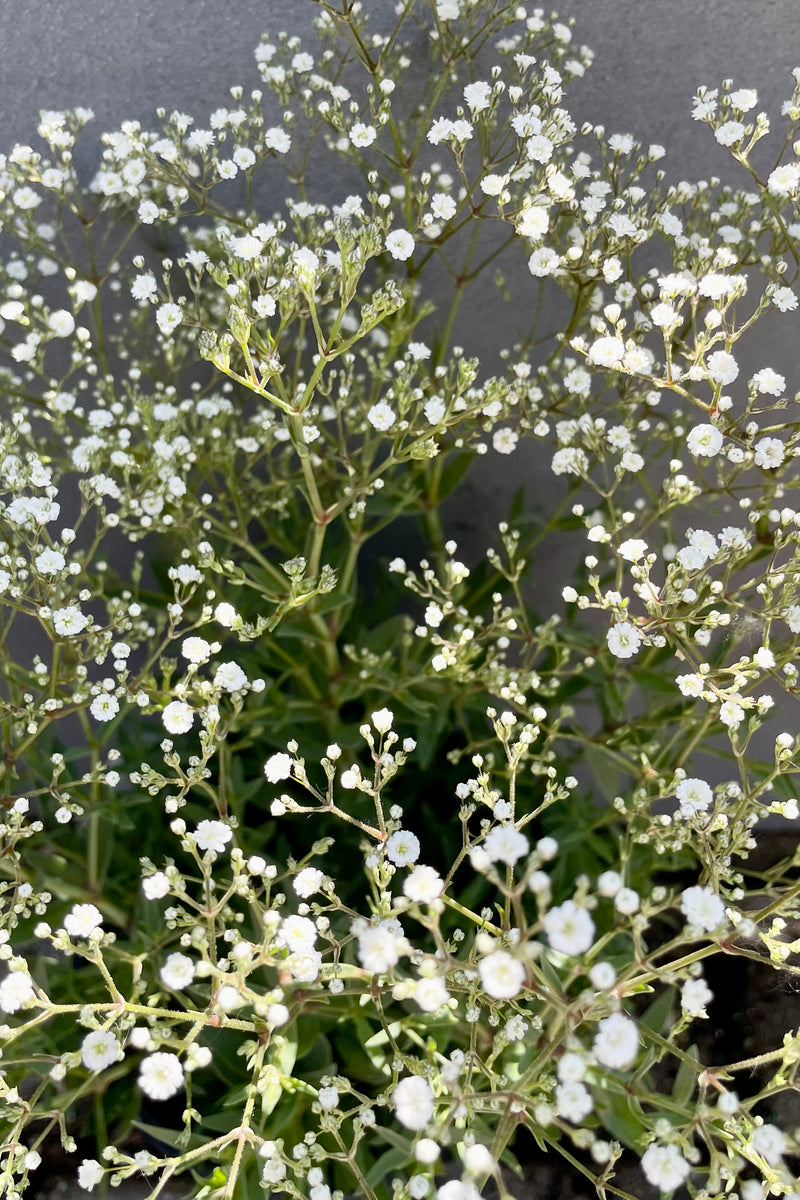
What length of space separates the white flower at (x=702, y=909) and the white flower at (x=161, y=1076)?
0.36 metres

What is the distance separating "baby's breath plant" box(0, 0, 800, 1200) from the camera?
621mm

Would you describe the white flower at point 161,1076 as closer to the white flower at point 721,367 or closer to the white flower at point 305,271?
the white flower at point 305,271

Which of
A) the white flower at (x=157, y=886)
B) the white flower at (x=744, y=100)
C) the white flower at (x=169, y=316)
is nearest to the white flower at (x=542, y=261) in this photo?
the white flower at (x=744, y=100)

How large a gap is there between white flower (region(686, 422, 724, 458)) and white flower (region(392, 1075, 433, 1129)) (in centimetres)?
60

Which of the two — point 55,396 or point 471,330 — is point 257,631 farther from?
point 471,330

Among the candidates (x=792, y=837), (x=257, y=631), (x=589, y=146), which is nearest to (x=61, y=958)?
(x=257, y=631)

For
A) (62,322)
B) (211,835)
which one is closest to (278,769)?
(211,835)

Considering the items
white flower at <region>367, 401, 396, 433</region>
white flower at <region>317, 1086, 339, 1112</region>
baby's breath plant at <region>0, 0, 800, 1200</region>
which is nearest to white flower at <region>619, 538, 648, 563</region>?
baby's breath plant at <region>0, 0, 800, 1200</region>

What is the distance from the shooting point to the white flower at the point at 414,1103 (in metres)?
0.52

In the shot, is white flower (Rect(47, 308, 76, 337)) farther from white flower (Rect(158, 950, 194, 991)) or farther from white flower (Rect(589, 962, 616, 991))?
white flower (Rect(589, 962, 616, 991))

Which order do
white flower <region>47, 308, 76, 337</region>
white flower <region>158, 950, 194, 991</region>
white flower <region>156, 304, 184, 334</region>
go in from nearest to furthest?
white flower <region>158, 950, 194, 991</region> → white flower <region>156, 304, 184, 334</region> → white flower <region>47, 308, 76, 337</region>

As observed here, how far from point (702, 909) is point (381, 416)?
0.59 metres

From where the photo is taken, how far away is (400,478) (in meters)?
1.18

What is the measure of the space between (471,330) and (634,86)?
384mm
